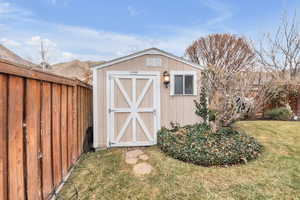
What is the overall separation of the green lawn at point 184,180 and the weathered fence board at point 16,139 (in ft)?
4.38

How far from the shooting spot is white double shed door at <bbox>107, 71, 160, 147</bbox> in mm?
4738

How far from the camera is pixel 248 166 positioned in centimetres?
358

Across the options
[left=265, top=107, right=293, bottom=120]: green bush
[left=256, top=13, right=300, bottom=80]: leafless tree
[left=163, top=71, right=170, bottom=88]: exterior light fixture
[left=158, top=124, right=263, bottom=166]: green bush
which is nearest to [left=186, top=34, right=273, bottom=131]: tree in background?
[left=158, top=124, right=263, bottom=166]: green bush

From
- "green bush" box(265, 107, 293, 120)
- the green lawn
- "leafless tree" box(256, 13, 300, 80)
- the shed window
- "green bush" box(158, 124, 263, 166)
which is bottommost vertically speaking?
the green lawn

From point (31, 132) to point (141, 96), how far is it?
321 cm

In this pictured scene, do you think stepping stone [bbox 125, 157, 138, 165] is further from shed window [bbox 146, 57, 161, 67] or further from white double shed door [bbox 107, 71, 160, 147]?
shed window [bbox 146, 57, 161, 67]

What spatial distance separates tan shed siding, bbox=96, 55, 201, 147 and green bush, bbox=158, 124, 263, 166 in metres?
0.44

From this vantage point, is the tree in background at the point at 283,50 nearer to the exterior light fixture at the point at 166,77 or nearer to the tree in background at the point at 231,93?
the tree in background at the point at 231,93

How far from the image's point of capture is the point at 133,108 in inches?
189

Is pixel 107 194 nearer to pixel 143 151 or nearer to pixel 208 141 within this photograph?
pixel 143 151

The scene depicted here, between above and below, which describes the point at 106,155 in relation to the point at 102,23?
below

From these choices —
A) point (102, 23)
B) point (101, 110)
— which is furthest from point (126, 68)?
point (102, 23)

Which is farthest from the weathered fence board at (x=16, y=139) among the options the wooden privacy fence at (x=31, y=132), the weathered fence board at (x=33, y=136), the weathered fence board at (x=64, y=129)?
the weathered fence board at (x=64, y=129)

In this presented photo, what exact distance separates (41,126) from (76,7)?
23.1 feet
